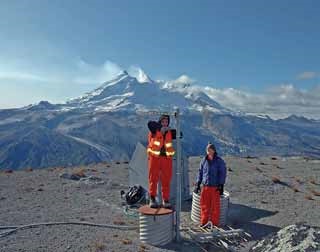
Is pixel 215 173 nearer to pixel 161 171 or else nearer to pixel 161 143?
pixel 161 171

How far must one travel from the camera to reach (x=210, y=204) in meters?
11.9

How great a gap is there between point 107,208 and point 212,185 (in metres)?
4.73

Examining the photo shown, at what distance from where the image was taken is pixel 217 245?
34.4ft

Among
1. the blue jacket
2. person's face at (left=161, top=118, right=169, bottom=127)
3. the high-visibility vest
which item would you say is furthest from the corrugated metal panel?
person's face at (left=161, top=118, right=169, bottom=127)

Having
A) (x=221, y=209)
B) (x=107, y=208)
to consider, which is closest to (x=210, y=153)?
(x=221, y=209)

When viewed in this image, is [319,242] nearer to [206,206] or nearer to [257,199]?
[206,206]

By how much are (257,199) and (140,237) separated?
7227 millimetres

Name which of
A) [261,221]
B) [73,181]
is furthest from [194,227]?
[73,181]

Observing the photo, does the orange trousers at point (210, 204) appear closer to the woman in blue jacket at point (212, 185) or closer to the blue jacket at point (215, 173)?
the woman in blue jacket at point (212, 185)

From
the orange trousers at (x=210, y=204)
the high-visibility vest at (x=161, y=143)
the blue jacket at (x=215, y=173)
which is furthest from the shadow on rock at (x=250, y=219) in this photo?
Result: the high-visibility vest at (x=161, y=143)

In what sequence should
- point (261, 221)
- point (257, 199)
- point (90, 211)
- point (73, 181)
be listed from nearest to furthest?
point (261, 221) < point (90, 211) < point (257, 199) < point (73, 181)

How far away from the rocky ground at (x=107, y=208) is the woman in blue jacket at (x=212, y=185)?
37.1 inches

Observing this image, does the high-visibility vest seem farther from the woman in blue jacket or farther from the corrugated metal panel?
the corrugated metal panel

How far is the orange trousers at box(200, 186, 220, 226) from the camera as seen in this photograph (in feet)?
38.7
